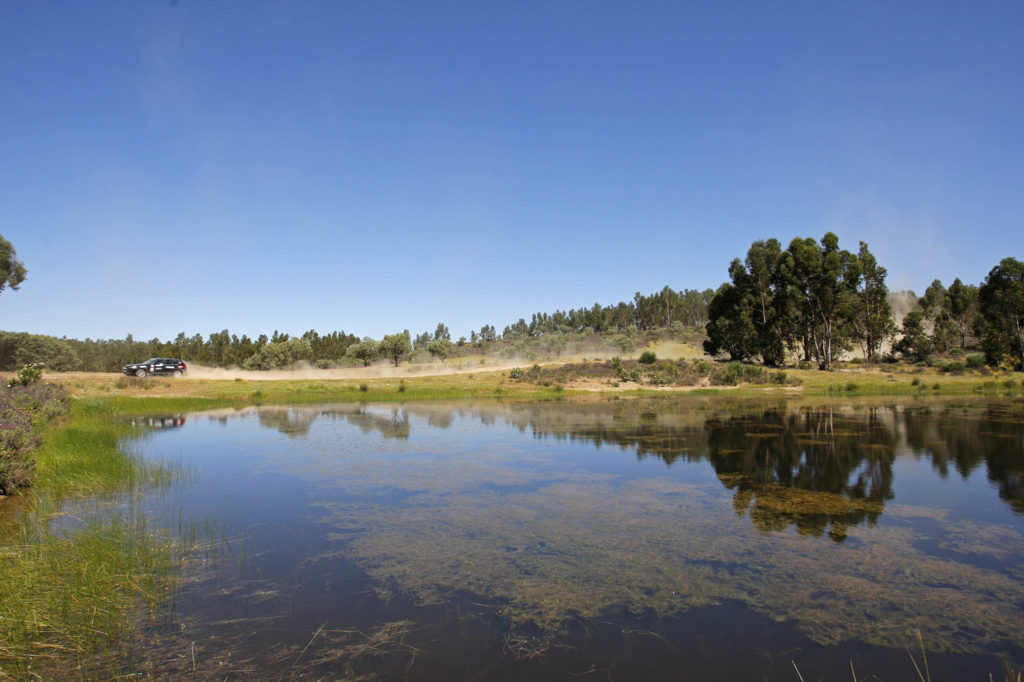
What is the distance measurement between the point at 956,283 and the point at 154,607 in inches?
3702

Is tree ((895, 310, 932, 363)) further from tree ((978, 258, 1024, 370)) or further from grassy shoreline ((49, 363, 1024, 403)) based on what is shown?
grassy shoreline ((49, 363, 1024, 403))

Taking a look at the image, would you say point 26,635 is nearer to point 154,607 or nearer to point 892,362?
point 154,607

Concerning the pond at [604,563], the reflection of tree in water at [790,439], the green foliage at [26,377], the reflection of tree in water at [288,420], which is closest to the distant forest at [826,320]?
the reflection of tree in water at [790,439]

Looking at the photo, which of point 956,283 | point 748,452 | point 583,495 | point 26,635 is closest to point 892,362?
point 956,283

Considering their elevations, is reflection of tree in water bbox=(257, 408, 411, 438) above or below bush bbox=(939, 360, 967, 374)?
below

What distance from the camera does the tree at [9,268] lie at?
5378 cm

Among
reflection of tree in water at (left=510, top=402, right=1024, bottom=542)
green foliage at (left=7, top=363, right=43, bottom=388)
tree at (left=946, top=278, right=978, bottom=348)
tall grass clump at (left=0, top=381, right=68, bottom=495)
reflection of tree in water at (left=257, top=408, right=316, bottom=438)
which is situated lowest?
reflection of tree in water at (left=510, top=402, right=1024, bottom=542)

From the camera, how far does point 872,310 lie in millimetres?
62938

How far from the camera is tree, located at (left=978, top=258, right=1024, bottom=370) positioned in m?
51.8

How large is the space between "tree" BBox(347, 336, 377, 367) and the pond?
235 ft

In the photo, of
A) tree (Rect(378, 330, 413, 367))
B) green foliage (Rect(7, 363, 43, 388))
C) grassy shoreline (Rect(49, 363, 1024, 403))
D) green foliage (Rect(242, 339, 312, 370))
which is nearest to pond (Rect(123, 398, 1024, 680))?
green foliage (Rect(7, 363, 43, 388))

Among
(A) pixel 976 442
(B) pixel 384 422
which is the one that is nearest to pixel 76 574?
(B) pixel 384 422

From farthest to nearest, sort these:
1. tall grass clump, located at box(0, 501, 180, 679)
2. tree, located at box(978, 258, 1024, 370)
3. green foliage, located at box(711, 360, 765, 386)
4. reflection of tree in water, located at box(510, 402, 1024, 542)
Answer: tree, located at box(978, 258, 1024, 370) < green foliage, located at box(711, 360, 765, 386) < reflection of tree in water, located at box(510, 402, 1024, 542) < tall grass clump, located at box(0, 501, 180, 679)

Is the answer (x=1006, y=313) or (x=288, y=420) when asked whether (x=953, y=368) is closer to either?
(x=1006, y=313)
